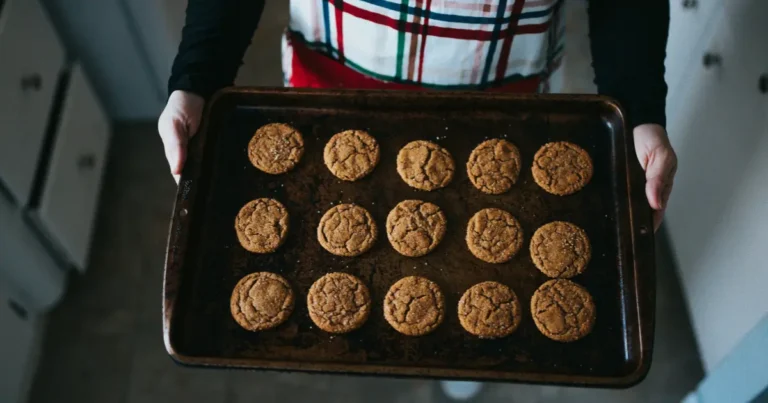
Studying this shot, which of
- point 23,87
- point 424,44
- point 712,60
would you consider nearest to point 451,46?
point 424,44

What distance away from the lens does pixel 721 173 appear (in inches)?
61.2

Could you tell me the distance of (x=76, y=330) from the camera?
6.08ft

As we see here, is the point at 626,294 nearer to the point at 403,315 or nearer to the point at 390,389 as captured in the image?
the point at 403,315

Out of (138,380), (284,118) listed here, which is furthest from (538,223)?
(138,380)

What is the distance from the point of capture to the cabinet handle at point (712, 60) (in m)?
1.51

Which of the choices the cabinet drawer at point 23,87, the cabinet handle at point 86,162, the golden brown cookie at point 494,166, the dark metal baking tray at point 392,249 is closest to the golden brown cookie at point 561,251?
the dark metal baking tray at point 392,249

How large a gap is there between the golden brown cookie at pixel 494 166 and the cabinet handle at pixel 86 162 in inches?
50.4

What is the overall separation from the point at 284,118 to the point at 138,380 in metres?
1.00

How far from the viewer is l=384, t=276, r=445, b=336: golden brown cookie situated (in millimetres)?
1098

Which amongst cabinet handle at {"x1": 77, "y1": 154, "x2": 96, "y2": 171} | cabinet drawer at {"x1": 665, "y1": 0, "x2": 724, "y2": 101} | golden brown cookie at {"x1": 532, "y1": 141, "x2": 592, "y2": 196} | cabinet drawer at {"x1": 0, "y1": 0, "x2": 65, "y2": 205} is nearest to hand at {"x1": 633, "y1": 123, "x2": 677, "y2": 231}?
golden brown cookie at {"x1": 532, "y1": 141, "x2": 592, "y2": 196}

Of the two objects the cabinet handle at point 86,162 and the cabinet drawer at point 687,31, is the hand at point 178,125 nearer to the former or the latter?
the cabinet handle at point 86,162

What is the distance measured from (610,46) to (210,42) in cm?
74

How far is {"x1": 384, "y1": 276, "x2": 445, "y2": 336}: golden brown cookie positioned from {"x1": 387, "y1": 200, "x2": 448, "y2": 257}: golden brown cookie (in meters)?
0.06

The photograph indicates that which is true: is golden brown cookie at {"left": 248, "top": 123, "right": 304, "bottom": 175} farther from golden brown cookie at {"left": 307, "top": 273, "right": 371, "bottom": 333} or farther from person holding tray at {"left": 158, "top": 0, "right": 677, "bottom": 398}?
golden brown cookie at {"left": 307, "top": 273, "right": 371, "bottom": 333}
